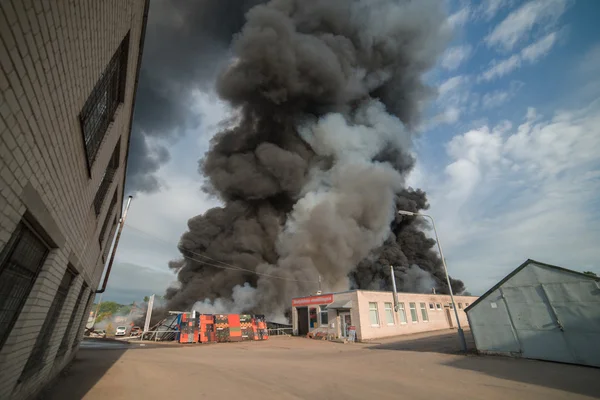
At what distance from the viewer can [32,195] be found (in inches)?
103

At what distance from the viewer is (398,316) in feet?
77.3

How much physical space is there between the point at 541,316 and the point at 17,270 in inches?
531

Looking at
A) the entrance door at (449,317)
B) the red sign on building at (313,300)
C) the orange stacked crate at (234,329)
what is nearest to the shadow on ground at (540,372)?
the red sign on building at (313,300)

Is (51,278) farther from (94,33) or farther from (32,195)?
(94,33)

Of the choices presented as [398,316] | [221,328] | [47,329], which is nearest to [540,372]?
[47,329]

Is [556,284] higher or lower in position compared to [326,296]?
lower

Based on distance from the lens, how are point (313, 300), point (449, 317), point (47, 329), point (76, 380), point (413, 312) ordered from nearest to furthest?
point (47, 329)
point (76, 380)
point (313, 300)
point (413, 312)
point (449, 317)

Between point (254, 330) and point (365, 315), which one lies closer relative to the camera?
point (365, 315)

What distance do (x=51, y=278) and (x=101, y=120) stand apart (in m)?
2.93

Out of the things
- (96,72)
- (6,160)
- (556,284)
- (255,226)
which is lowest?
(6,160)

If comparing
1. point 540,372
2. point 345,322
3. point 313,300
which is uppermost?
point 313,300

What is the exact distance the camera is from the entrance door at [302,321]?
83.7 ft

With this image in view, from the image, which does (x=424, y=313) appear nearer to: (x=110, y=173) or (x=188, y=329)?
(x=188, y=329)

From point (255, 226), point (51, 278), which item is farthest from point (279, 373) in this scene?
point (255, 226)
